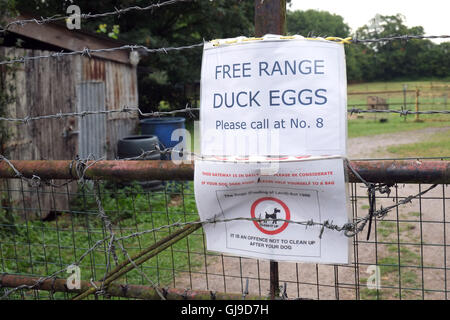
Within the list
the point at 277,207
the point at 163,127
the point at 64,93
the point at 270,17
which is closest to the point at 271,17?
the point at 270,17

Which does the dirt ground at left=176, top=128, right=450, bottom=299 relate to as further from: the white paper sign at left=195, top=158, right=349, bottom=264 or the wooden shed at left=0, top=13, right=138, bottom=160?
the wooden shed at left=0, top=13, right=138, bottom=160

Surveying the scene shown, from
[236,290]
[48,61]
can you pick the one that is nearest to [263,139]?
[236,290]

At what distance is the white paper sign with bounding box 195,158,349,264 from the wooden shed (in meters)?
4.58

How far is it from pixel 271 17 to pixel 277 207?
747 mm

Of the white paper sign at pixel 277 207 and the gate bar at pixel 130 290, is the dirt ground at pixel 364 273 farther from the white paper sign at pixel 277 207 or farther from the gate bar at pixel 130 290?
the white paper sign at pixel 277 207

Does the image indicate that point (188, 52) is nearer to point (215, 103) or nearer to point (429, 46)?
point (429, 46)

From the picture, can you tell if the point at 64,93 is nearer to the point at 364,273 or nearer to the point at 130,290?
the point at 364,273

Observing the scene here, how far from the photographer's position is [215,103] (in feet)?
6.01

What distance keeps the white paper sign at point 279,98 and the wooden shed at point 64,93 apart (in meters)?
4.63

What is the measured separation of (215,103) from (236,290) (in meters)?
2.71

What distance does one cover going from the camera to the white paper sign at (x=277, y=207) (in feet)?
5.70

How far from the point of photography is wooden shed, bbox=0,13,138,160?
6078 millimetres

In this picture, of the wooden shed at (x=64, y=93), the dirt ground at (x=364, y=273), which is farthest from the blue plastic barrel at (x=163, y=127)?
the dirt ground at (x=364, y=273)

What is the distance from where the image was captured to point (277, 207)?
6.04 feet
